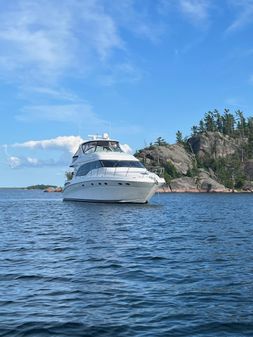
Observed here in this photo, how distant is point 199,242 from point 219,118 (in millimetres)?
171977

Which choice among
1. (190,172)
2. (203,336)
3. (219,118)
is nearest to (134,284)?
(203,336)

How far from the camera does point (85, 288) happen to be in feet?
39.2

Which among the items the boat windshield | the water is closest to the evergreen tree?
the boat windshield

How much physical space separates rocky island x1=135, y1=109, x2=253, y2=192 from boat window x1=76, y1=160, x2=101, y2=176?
75900mm

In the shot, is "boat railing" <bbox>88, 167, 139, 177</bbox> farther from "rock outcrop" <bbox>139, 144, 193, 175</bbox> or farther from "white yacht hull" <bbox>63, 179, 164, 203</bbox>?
"rock outcrop" <bbox>139, 144, 193, 175</bbox>

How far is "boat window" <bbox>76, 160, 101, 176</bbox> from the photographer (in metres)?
48.8

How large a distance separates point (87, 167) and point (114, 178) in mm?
6882

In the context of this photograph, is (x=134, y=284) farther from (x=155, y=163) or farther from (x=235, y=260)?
(x=155, y=163)

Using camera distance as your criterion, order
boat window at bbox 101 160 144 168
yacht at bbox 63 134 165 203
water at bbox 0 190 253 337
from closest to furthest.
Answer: water at bbox 0 190 253 337, yacht at bbox 63 134 165 203, boat window at bbox 101 160 144 168

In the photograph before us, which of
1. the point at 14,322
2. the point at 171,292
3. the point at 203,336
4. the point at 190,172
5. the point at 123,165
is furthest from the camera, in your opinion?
the point at 190,172

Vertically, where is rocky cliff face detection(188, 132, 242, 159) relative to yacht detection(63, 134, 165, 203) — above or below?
above

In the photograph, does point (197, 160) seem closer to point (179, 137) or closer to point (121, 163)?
point (179, 137)

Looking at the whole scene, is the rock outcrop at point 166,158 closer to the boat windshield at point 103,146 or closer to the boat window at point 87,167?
the boat windshield at point 103,146

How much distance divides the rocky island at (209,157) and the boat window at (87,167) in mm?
75900
